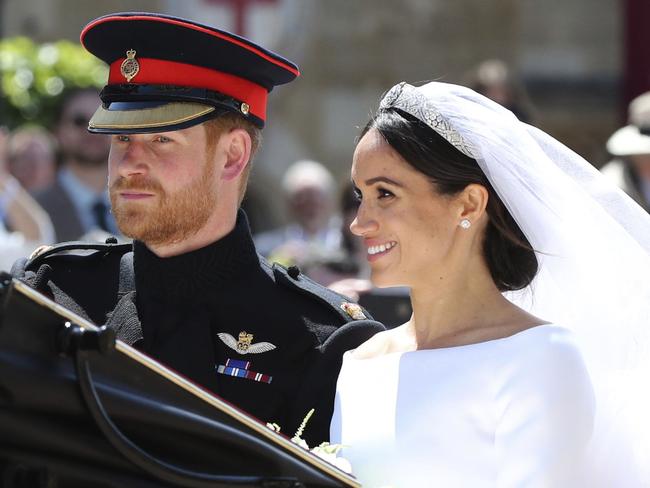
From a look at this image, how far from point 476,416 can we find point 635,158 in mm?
3876

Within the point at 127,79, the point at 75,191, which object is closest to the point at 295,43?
the point at 75,191

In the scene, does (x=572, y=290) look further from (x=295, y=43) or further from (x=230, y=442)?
(x=295, y=43)

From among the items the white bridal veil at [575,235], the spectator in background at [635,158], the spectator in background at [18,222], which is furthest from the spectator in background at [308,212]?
the white bridal veil at [575,235]

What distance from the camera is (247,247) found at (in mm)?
3639

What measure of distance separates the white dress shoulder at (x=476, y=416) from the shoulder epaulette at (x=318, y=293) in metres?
0.42

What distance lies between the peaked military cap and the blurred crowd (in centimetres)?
147

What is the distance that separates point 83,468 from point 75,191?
524cm

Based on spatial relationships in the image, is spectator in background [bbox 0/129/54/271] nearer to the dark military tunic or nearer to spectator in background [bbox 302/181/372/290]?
spectator in background [bbox 302/181/372/290]

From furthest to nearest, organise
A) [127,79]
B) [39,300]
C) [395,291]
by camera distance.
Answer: [395,291], [127,79], [39,300]

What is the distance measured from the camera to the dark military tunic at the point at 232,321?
3.41 m

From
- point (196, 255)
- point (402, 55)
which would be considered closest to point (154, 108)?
point (196, 255)

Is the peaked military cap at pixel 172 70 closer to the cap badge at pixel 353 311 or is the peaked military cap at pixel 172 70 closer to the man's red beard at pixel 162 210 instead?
the man's red beard at pixel 162 210

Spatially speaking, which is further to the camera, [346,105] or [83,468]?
[346,105]

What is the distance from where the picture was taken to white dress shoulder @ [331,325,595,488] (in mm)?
2814
